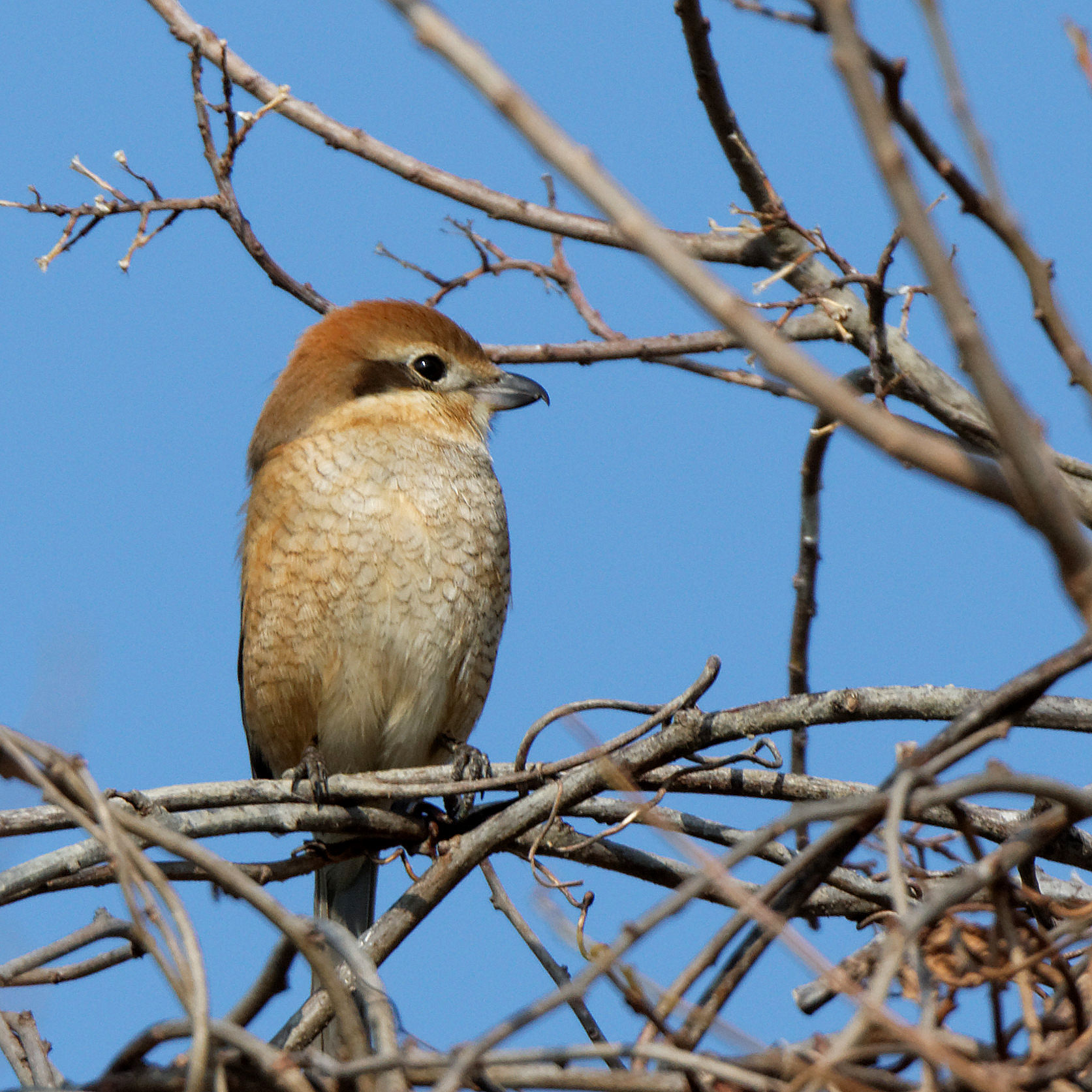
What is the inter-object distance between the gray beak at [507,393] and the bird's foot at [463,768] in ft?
3.89

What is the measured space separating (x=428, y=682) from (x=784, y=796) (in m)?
1.56

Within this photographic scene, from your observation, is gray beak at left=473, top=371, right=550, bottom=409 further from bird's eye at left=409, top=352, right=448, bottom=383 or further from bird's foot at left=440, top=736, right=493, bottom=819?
bird's foot at left=440, top=736, right=493, bottom=819

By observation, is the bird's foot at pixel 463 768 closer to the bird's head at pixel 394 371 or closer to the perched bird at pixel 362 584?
the perched bird at pixel 362 584

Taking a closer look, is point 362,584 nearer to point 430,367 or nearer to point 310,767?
point 310,767

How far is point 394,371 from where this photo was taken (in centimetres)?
457

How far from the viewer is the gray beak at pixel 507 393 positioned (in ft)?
15.4

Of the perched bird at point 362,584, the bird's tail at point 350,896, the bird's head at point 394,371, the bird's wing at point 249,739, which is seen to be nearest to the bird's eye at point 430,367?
the bird's head at point 394,371

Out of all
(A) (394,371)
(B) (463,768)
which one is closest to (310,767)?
(B) (463,768)

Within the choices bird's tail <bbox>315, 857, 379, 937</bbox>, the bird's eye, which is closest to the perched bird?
bird's tail <bbox>315, 857, 379, 937</bbox>

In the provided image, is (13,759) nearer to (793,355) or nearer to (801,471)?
(793,355)

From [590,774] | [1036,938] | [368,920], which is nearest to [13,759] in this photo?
[590,774]

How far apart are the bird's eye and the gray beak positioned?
0.13 m

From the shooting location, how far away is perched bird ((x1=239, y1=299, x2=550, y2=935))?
3.84m

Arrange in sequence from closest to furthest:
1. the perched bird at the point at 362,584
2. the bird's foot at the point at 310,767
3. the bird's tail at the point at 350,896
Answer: the bird's foot at the point at 310,767 → the perched bird at the point at 362,584 → the bird's tail at the point at 350,896
